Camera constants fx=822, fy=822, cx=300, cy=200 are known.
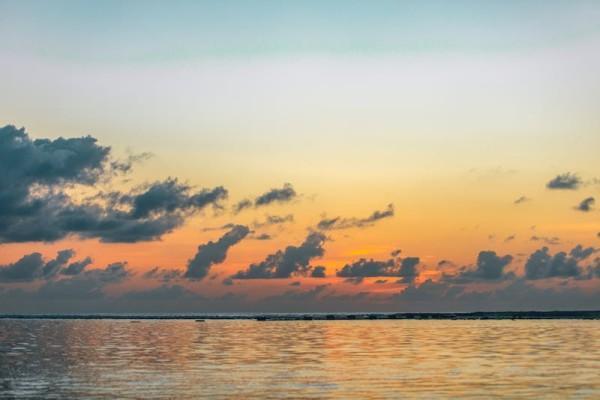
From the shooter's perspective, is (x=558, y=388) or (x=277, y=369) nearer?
(x=558, y=388)

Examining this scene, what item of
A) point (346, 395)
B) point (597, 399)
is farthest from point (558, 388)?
point (346, 395)

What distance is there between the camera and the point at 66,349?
134125mm

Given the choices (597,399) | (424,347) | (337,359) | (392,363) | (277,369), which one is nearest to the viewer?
(597,399)

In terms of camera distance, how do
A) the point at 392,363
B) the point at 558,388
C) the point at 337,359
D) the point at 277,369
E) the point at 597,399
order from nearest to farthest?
1. the point at 597,399
2. the point at 558,388
3. the point at 277,369
4. the point at 392,363
5. the point at 337,359

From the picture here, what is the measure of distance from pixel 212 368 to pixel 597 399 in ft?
144

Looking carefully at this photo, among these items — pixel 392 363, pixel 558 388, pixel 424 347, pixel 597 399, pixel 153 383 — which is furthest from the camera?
pixel 424 347

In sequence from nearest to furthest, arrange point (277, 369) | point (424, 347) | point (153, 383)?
point (153, 383), point (277, 369), point (424, 347)

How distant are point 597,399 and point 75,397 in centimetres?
4180

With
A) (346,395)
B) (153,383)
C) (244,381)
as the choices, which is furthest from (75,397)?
(346,395)

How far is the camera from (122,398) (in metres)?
65.9

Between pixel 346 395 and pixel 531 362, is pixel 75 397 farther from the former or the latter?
pixel 531 362

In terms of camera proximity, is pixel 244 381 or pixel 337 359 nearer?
pixel 244 381

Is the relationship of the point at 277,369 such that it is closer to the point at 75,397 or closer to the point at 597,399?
the point at 75,397

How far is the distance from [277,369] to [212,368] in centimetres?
790
